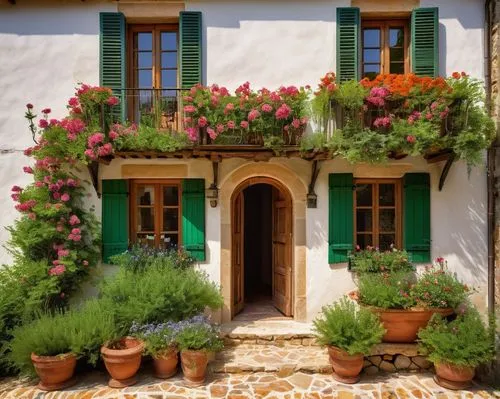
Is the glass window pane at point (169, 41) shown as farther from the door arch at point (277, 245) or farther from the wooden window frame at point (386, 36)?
the wooden window frame at point (386, 36)

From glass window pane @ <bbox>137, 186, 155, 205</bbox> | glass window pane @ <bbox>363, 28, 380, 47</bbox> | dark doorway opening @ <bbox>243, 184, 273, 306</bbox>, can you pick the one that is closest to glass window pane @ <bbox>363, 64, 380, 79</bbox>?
glass window pane @ <bbox>363, 28, 380, 47</bbox>

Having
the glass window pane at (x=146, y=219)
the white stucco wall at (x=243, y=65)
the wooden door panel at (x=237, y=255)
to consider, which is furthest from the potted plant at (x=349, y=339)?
the glass window pane at (x=146, y=219)

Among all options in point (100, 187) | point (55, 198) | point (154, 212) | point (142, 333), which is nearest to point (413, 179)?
point (154, 212)

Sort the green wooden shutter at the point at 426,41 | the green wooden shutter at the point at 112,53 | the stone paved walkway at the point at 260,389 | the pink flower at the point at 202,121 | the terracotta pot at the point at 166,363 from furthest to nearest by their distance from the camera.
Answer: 1. the green wooden shutter at the point at 112,53
2. the green wooden shutter at the point at 426,41
3. the pink flower at the point at 202,121
4. the terracotta pot at the point at 166,363
5. the stone paved walkway at the point at 260,389

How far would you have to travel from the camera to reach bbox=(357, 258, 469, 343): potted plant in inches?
197

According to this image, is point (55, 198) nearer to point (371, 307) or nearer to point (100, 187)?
point (100, 187)

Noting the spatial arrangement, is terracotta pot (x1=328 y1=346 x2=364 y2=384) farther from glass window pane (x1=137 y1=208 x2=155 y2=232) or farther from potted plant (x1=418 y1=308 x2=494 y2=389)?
glass window pane (x1=137 y1=208 x2=155 y2=232)

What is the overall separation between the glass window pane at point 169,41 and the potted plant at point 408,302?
533cm

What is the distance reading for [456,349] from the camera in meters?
4.53

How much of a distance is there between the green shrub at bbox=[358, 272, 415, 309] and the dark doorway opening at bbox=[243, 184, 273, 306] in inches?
152

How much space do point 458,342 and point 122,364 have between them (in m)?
4.54

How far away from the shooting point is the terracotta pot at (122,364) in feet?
14.7

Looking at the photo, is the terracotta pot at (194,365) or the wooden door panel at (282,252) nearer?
the terracotta pot at (194,365)

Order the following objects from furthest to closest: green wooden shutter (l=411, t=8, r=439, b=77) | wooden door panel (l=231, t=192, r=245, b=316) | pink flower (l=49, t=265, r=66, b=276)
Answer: wooden door panel (l=231, t=192, r=245, b=316) < green wooden shutter (l=411, t=8, r=439, b=77) < pink flower (l=49, t=265, r=66, b=276)
